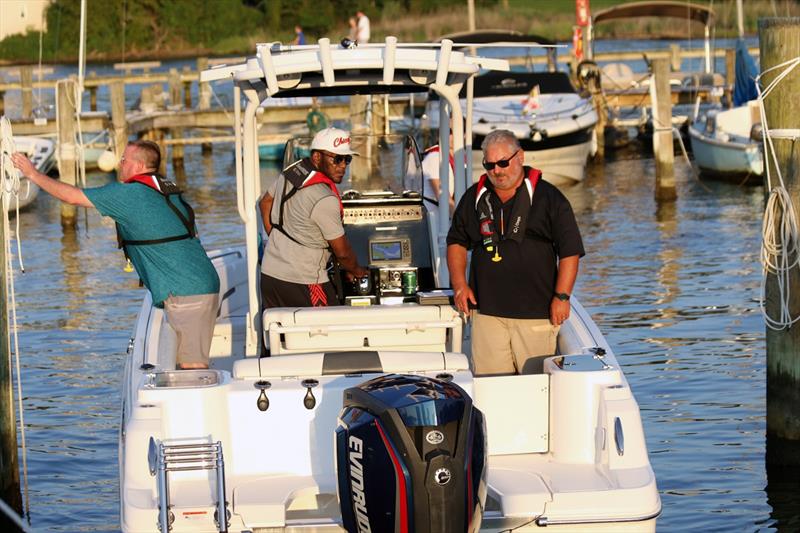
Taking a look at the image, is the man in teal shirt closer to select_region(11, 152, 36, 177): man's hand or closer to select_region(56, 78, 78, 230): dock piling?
select_region(11, 152, 36, 177): man's hand

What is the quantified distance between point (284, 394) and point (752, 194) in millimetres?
15954

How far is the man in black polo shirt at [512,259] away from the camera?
21.0ft

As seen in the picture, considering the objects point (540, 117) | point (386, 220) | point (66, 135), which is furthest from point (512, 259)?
point (540, 117)

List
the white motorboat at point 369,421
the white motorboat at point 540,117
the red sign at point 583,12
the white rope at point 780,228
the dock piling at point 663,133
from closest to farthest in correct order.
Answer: the white motorboat at point 369,421, the white rope at point 780,228, the dock piling at point 663,133, the white motorboat at point 540,117, the red sign at point 583,12

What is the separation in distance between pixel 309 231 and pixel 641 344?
4864 mm

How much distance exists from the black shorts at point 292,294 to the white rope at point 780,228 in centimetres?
233

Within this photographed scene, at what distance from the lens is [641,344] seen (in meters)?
11.3

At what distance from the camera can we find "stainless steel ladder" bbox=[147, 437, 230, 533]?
16.7 feet

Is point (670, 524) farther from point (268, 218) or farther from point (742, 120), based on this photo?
point (742, 120)

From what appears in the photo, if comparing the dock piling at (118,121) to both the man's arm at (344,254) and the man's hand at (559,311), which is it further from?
the man's hand at (559,311)

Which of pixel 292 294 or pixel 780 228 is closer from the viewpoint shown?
pixel 292 294

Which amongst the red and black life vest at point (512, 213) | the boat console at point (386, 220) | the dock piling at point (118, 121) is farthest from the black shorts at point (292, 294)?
the dock piling at point (118, 121)

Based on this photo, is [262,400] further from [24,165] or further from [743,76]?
[743,76]

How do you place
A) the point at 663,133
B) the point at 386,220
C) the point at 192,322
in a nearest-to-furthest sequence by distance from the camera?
1. the point at 192,322
2. the point at 386,220
3. the point at 663,133
